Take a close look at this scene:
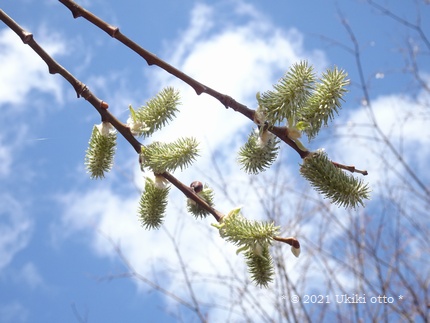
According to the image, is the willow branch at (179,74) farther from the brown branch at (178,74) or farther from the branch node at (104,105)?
the branch node at (104,105)

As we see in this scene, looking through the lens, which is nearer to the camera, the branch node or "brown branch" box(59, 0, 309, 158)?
"brown branch" box(59, 0, 309, 158)

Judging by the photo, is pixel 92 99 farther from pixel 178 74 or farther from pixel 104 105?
pixel 178 74

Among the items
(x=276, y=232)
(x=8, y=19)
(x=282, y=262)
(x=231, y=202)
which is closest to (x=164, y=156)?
(x=276, y=232)

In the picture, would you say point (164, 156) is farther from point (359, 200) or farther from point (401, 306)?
point (401, 306)

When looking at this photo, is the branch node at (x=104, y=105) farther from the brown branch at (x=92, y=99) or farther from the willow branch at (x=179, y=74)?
the willow branch at (x=179, y=74)

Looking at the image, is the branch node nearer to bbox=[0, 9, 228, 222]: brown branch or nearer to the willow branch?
bbox=[0, 9, 228, 222]: brown branch

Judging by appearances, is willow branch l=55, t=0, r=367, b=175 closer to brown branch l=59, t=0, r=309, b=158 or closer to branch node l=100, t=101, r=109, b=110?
brown branch l=59, t=0, r=309, b=158

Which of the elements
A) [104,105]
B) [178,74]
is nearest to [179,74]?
[178,74]

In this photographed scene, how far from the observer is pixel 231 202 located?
146 inches

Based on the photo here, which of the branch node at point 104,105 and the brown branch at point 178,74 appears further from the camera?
the branch node at point 104,105

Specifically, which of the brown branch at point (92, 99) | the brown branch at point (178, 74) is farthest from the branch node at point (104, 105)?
the brown branch at point (178, 74)

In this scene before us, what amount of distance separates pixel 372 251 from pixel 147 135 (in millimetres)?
3018

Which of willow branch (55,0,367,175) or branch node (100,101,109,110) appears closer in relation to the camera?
willow branch (55,0,367,175)

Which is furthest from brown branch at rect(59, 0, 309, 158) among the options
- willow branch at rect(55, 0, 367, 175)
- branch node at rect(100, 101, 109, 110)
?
branch node at rect(100, 101, 109, 110)
